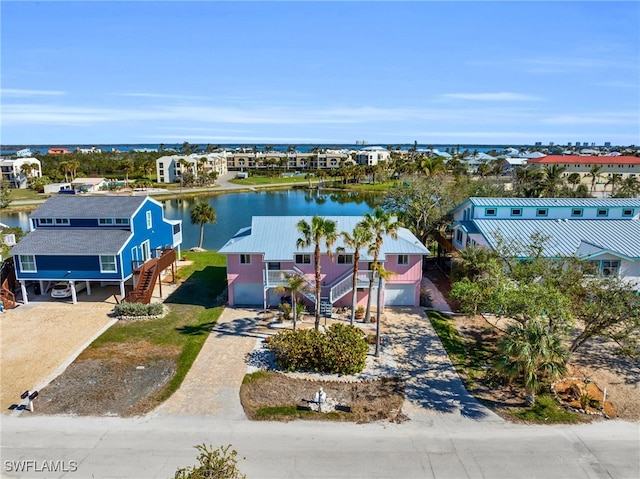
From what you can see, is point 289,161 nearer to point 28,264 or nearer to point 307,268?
point 28,264

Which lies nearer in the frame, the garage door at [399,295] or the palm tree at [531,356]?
the palm tree at [531,356]

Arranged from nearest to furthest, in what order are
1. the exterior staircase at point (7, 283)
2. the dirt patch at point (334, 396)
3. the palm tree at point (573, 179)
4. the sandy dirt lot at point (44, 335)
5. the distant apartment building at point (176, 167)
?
the dirt patch at point (334, 396) < the sandy dirt lot at point (44, 335) < the exterior staircase at point (7, 283) < the palm tree at point (573, 179) < the distant apartment building at point (176, 167)

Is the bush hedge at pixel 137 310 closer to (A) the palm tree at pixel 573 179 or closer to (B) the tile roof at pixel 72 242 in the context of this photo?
(B) the tile roof at pixel 72 242

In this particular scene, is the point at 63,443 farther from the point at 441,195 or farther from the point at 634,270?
the point at 441,195

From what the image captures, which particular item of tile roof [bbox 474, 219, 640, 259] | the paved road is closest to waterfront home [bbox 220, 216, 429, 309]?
tile roof [bbox 474, 219, 640, 259]

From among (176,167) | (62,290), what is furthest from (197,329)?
(176,167)

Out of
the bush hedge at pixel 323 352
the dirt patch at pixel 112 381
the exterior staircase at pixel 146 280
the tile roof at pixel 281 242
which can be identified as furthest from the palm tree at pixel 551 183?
the dirt patch at pixel 112 381

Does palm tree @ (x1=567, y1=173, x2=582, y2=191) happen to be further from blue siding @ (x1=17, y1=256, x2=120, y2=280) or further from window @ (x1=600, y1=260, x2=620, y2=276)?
blue siding @ (x1=17, y1=256, x2=120, y2=280)
